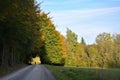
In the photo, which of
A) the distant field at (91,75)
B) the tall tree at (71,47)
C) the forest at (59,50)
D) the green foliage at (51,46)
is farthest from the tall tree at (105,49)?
the distant field at (91,75)

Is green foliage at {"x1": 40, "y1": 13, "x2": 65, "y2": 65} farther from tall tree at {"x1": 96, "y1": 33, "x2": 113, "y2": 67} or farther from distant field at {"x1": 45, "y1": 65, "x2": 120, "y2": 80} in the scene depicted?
distant field at {"x1": 45, "y1": 65, "x2": 120, "y2": 80}

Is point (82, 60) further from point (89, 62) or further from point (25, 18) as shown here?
point (25, 18)

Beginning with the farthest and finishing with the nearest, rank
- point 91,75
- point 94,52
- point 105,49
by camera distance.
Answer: point 94,52 < point 105,49 < point 91,75

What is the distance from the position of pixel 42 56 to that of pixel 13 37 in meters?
66.6

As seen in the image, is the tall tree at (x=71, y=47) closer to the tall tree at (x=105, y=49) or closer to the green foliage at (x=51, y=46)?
the tall tree at (x=105, y=49)

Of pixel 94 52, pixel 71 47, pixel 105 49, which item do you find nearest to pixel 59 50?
pixel 94 52

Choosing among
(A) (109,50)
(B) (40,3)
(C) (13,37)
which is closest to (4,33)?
(C) (13,37)

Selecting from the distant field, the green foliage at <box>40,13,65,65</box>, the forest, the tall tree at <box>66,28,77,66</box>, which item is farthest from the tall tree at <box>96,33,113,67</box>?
the distant field

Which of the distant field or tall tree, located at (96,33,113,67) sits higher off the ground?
tall tree, located at (96,33,113,67)

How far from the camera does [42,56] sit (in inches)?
4183

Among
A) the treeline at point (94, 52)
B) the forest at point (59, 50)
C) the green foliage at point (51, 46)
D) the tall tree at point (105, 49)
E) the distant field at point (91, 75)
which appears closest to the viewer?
the distant field at point (91, 75)

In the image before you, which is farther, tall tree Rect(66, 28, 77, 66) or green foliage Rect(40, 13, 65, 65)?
tall tree Rect(66, 28, 77, 66)

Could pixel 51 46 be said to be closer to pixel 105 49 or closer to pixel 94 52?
pixel 94 52

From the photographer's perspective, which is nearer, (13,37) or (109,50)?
(13,37)
